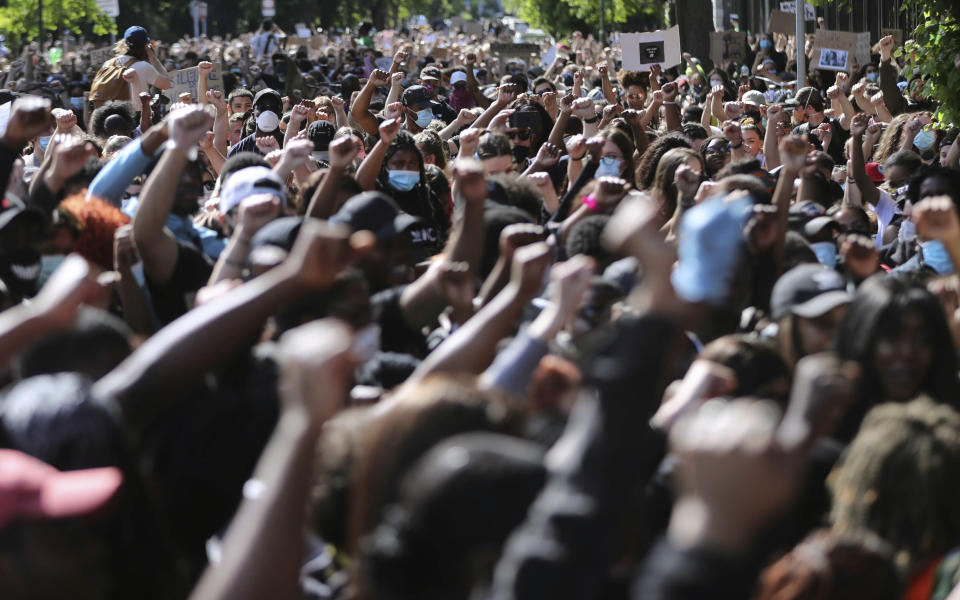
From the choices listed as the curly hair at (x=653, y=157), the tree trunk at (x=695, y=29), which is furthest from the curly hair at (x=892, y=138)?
the tree trunk at (x=695, y=29)

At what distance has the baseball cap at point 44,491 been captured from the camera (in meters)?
2.09

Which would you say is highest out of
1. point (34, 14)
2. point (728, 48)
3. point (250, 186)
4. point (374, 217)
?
point (34, 14)

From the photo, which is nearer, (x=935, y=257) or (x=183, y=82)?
(x=935, y=257)

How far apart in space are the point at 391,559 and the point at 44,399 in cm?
88

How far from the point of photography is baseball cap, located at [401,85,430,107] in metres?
10.9

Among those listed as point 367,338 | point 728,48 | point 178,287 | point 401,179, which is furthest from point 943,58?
point 728,48

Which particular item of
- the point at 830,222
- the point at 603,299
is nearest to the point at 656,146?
the point at 830,222

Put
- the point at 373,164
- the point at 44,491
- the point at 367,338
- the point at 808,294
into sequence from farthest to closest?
1. the point at 373,164
2. the point at 808,294
3. the point at 367,338
4. the point at 44,491

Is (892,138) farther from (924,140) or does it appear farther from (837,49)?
(837,49)

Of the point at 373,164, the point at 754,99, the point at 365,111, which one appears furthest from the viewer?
the point at 754,99

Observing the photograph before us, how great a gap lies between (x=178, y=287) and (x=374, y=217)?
0.80 metres

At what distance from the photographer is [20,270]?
4.50m

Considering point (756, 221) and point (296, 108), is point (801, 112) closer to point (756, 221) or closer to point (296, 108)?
point (296, 108)

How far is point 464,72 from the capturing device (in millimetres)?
14164
